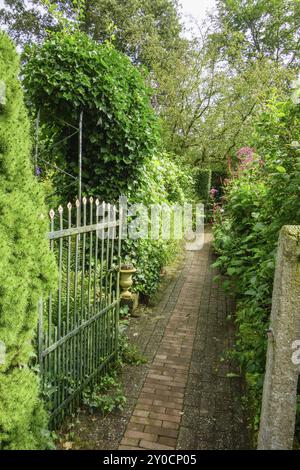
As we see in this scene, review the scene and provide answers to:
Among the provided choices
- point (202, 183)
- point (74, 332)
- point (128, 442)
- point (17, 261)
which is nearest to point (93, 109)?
point (74, 332)

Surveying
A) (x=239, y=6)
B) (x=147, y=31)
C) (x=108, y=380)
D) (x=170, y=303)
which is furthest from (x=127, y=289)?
(x=239, y=6)

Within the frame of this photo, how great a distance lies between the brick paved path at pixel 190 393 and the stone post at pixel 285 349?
0.88m

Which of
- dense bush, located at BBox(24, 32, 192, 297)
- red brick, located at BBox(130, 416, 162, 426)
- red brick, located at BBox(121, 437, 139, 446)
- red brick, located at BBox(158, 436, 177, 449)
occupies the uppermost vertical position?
dense bush, located at BBox(24, 32, 192, 297)

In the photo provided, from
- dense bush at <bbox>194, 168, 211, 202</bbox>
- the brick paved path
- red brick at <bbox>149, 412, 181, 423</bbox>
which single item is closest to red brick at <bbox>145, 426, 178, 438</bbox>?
the brick paved path

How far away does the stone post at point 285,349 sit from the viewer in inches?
77.6

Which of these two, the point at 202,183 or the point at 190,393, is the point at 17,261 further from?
the point at 202,183

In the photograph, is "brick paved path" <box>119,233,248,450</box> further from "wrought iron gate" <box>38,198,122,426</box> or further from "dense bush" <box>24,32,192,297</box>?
"dense bush" <box>24,32,192,297</box>

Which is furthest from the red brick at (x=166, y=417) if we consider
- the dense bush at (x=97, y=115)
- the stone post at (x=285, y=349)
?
the dense bush at (x=97, y=115)

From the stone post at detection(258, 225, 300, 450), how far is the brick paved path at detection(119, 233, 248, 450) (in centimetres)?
88

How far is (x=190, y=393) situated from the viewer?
3463mm

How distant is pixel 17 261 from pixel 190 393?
240 centimetres

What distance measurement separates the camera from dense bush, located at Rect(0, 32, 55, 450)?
73.2 inches

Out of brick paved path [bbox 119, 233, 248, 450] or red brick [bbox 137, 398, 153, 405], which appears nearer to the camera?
brick paved path [bbox 119, 233, 248, 450]

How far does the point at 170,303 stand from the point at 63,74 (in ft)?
13.0
